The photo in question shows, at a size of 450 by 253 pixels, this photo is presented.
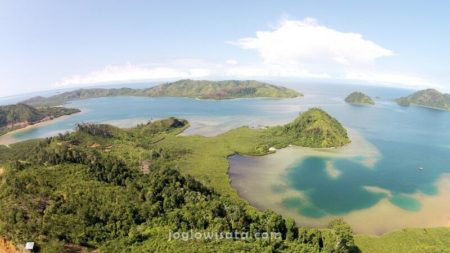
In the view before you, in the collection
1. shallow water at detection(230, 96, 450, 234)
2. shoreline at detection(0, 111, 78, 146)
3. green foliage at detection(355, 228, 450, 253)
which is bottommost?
green foliage at detection(355, 228, 450, 253)

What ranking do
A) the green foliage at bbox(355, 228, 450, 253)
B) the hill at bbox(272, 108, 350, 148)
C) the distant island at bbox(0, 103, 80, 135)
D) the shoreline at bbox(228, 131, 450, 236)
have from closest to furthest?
the green foliage at bbox(355, 228, 450, 253)
the shoreline at bbox(228, 131, 450, 236)
the hill at bbox(272, 108, 350, 148)
the distant island at bbox(0, 103, 80, 135)

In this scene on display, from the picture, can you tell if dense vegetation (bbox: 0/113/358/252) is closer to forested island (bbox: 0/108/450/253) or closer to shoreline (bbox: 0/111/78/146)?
forested island (bbox: 0/108/450/253)

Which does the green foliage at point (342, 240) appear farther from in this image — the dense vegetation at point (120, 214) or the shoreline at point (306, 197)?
the shoreline at point (306, 197)

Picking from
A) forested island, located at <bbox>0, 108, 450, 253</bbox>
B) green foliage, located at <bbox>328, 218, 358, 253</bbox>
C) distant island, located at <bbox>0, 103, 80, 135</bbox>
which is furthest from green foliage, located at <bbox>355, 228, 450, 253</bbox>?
distant island, located at <bbox>0, 103, 80, 135</bbox>

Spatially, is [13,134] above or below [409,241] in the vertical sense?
above

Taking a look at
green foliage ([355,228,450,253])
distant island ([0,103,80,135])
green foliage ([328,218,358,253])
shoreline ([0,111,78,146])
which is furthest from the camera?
A: distant island ([0,103,80,135])

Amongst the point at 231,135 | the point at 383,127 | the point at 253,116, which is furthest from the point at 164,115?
the point at 383,127

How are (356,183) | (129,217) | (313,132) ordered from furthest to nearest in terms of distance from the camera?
1. (313,132)
2. (356,183)
3. (129,217)

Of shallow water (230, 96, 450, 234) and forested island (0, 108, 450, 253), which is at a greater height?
forested island (0, 108, 450, 253)

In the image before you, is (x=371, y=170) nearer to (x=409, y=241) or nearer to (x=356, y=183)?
(x=356, y=183)

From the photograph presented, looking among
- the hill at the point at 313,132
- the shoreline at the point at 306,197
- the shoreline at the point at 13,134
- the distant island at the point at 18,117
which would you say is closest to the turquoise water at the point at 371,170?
the shoreline at the point at 306,197

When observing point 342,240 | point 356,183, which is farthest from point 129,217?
point 356,183
